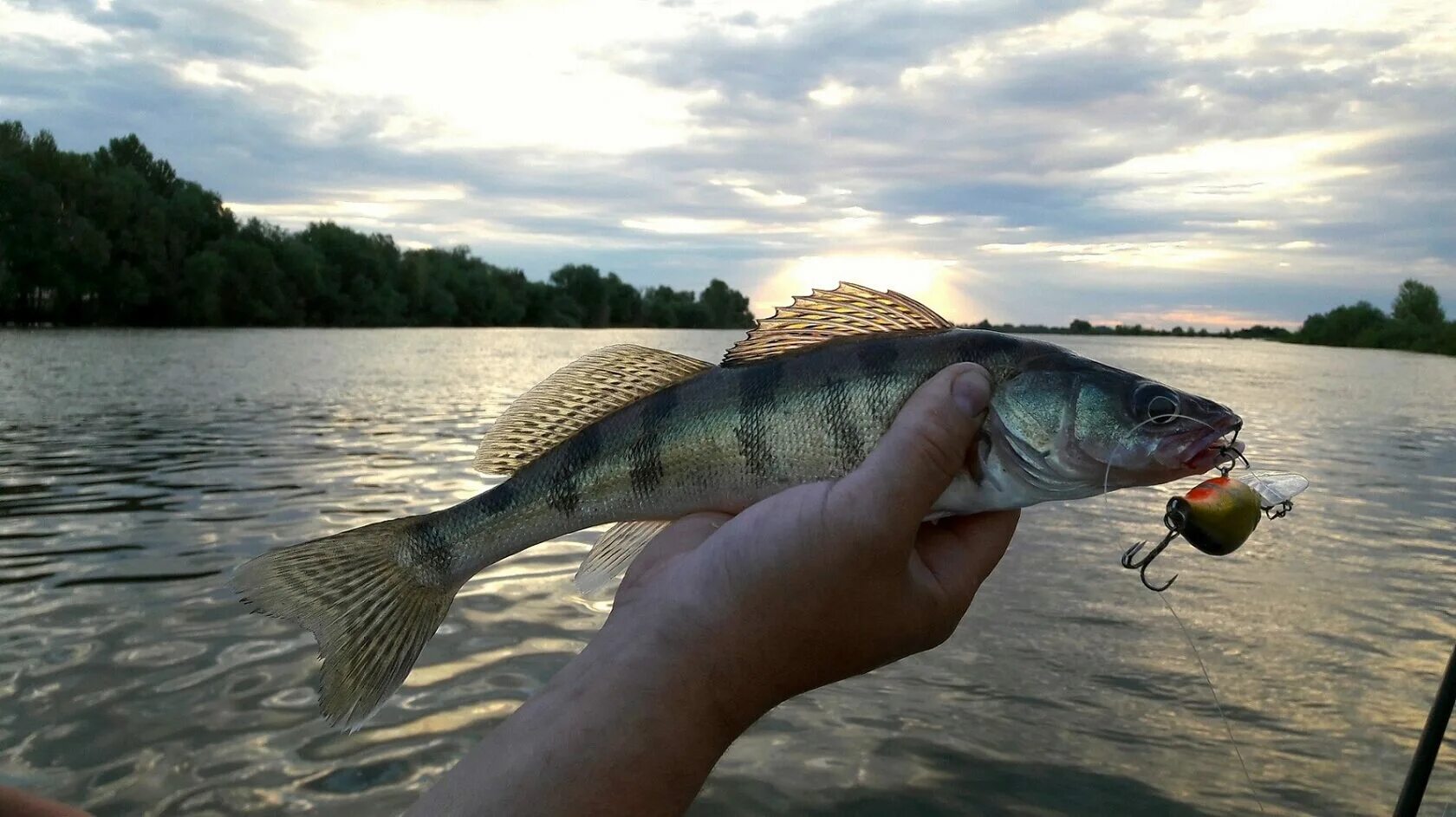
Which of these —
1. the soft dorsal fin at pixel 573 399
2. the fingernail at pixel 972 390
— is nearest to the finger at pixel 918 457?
the fingernail at pixel 972 390

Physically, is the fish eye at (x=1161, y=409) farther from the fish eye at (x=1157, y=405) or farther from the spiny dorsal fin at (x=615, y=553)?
the spiny dorsal fin at (x=615, y=553)

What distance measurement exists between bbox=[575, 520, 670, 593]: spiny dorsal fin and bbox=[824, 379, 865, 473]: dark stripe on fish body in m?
0.73

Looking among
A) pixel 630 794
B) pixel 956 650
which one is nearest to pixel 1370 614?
pixel 956 650

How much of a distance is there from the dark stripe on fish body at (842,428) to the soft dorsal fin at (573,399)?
58 centimetres

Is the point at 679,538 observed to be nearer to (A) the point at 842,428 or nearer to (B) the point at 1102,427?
(A) the point at 842,428

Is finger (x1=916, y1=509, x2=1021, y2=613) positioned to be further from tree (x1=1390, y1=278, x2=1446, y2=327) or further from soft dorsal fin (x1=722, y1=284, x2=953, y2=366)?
tree (x1=1390, y1=278, x2=1446, y2=327)

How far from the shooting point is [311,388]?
26.7 m

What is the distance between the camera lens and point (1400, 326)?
344 feet

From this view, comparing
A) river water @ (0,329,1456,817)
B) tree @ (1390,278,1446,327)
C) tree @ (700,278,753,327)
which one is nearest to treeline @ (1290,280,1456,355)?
tree @ (1390,278,1446,327)

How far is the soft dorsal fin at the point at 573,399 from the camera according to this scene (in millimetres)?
3494

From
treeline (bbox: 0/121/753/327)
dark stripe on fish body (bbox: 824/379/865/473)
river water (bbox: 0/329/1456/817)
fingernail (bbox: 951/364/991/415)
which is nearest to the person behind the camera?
fingernail (bbox: 951/364/991/415)

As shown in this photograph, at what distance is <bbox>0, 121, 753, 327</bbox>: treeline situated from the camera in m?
66.4

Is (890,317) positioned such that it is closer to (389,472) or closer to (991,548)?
(991,548)

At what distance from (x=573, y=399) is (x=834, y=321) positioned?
1032 mm
